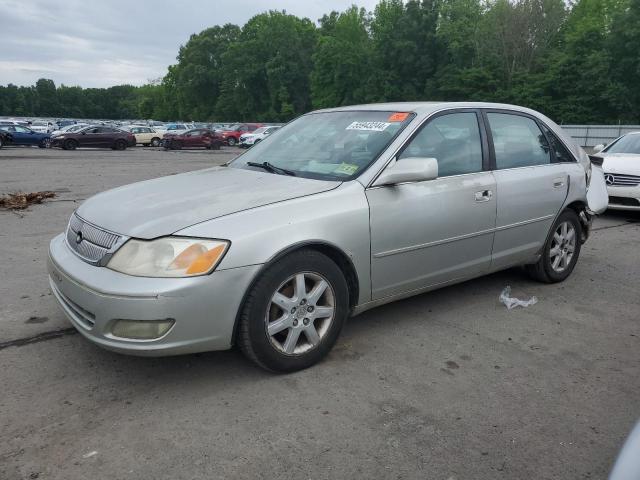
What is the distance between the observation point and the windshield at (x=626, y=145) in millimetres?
9217

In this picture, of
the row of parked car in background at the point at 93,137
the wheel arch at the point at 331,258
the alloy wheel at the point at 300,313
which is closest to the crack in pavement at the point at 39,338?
the wheel arch at the point at 331,258

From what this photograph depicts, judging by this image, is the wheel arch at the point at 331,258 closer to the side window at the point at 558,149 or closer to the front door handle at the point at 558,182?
the front door handle at the point at 558,182

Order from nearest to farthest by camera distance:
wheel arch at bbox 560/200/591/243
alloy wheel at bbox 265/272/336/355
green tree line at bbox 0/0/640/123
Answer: alloy wheel at bbox 265/272/336/355, wheel arch at bbox 560/200/591/243, green tree line at bbox 0/0/640/123

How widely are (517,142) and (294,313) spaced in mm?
2594

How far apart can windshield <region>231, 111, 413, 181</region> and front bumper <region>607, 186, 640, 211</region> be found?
603 centimetres

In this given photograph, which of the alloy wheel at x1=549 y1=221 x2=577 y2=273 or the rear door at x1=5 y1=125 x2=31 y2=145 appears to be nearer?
the alloy wheel at x1=549 y1=221 x2=577 y2=273

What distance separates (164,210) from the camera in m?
3.08

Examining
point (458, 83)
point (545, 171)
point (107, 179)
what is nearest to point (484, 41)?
point (458, 83)

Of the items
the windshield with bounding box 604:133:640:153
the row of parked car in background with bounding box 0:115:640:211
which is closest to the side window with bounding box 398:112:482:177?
the row of parked car in background with bounding box 0:115:640:211

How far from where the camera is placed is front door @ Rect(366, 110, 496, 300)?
137 inches

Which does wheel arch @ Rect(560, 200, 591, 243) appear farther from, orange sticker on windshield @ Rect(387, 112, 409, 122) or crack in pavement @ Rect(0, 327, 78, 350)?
crack in pavement @ Rect(0, 327, 78, 350)

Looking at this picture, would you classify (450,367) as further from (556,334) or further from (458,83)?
(458,83)

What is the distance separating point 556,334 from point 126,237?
2.92 meters

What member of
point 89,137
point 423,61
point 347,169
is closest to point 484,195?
point 347,169
